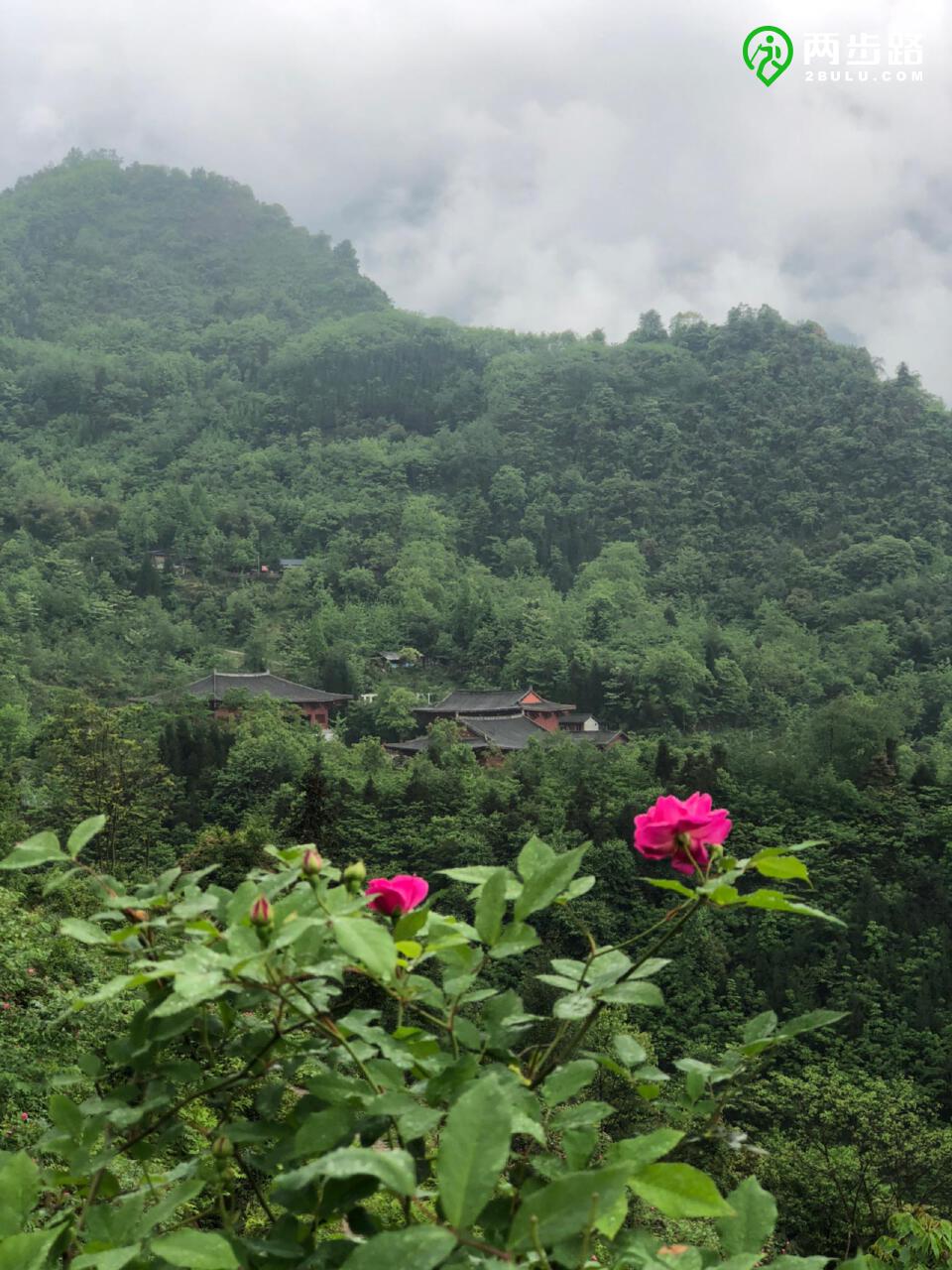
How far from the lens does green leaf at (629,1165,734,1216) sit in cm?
66

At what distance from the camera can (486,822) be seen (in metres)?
12.4

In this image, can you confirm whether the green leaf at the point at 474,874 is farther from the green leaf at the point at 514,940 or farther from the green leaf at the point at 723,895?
the green leaf at the point at 723,895

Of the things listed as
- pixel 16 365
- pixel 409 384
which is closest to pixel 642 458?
pixel 409 384

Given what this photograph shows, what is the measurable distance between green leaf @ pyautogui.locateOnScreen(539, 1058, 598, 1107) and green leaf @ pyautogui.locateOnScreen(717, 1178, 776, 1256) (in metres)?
0.13

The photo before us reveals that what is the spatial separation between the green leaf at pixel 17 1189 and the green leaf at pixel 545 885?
1.14 feet

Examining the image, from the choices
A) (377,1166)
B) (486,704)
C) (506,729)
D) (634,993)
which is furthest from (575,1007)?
(486,704)

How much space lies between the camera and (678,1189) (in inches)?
26.3

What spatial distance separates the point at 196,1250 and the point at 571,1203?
0.21 meters

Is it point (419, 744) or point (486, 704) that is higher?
point (486, 704)

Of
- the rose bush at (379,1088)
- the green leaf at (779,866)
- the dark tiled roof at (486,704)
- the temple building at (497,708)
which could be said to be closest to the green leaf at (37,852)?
the rose bush at (379,1088)

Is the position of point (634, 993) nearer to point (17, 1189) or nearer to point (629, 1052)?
point (629, 1052)

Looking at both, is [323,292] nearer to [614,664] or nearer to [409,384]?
[409,384]

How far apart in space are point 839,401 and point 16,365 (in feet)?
100

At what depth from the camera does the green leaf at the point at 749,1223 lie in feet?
2.56
